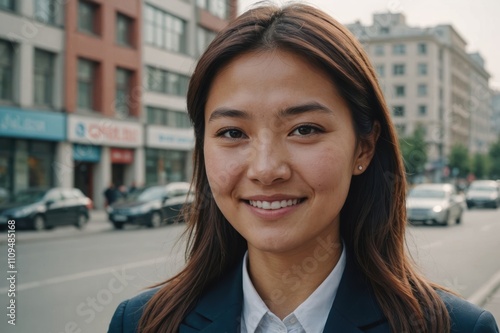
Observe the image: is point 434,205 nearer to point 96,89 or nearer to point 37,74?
point 37,74

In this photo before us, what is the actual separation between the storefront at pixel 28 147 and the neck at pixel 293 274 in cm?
2256

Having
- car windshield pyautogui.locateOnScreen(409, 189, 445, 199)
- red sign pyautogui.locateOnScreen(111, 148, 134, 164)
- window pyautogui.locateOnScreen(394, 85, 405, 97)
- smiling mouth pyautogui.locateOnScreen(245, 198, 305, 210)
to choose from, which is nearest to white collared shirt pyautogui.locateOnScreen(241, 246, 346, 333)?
smiling mouth pyautogui.locateOnScreen(245, 198, 305, 210)

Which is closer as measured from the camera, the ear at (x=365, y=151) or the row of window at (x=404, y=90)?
the ear at (x=365, y=151)

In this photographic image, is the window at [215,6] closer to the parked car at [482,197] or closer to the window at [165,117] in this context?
the window at [165,117]

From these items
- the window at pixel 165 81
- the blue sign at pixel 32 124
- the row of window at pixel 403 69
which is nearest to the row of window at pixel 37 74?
the blue sign at pixel 32 124

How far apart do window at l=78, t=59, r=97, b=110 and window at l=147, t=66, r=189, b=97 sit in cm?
523

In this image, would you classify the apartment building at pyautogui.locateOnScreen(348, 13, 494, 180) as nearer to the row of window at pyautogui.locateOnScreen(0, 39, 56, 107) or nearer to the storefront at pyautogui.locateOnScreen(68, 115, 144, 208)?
the storefront at pyautogui.locateOnScreen(68, 115, 144, 208)

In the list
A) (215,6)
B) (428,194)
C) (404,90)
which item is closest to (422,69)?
(404,90)

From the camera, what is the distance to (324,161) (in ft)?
5.68

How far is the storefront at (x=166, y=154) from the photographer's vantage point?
35469 mm

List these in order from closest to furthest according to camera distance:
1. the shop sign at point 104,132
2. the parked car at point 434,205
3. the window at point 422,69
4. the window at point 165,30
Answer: the parked car at point 434,205 < the shop sign at point 104,132 < the window at point 165,30 < the window at point 422,69

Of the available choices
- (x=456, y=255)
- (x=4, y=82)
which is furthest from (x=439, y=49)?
(x=456, y=255)

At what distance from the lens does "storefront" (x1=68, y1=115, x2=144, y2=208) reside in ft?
95.1

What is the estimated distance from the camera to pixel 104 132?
1217 inches
